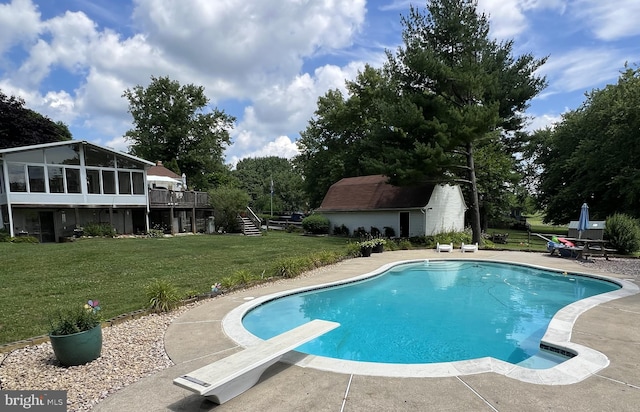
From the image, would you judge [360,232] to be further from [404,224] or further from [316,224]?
[316,224]

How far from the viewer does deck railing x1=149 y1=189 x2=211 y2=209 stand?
80.0 ft

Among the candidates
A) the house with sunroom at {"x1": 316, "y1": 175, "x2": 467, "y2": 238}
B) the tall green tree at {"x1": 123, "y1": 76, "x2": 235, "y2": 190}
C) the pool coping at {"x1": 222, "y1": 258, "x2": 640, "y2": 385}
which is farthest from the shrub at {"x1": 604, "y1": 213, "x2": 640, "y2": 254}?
the tall green tree at {"x1": 123, "y1": 76, "x2": 235, "y2": 190}

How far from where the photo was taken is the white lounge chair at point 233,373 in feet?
11.4

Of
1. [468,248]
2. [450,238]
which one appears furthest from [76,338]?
[450,238]

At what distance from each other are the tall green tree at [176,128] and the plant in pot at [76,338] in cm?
3559

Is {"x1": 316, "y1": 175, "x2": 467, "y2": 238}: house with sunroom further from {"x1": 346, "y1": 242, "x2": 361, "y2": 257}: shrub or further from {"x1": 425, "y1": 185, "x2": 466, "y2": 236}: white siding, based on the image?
{"x1": 346, "y1": 242, "x2": 361, "y2": 257}: shrub

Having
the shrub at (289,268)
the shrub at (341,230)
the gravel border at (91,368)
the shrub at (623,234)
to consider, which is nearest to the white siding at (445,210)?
the shrub at (341,230)

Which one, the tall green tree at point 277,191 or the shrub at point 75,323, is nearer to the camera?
the shrub at point 75,323

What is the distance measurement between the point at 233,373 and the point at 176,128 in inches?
1538

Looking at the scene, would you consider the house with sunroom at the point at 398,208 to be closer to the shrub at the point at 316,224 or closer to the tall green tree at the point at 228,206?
the shrub at the point at 316,224

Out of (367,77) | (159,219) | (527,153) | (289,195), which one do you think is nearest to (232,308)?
(159,219)

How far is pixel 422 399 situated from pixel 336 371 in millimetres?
1157

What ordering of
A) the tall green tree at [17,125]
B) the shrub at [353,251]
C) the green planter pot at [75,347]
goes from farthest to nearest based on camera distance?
the tall green tree at [17,125]
the shrub at [353,251]
the green planter pot at [75,347]

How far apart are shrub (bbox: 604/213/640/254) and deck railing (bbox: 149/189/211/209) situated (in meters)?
25.3
